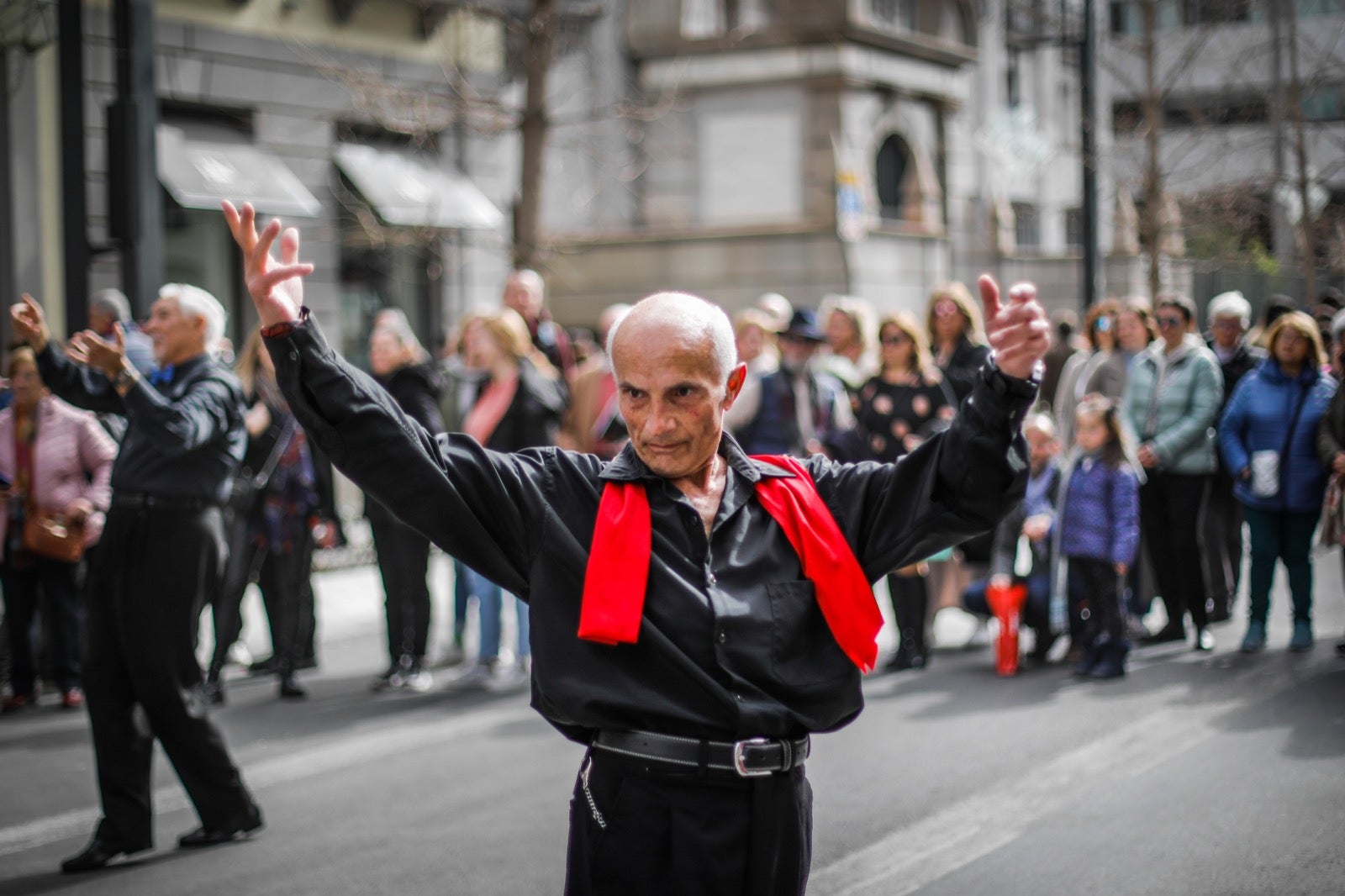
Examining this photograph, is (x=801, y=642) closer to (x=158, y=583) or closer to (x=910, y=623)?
(x=158, y=583)

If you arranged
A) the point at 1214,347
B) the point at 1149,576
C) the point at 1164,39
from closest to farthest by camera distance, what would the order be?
the point at 1149,576
the point at 1214,347
the point at 1164,39

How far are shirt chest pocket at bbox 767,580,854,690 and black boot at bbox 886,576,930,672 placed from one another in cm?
595

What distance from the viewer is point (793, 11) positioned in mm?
24203

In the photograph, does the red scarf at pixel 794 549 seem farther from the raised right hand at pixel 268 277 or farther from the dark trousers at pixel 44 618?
the dark trousers at pixel 44 618

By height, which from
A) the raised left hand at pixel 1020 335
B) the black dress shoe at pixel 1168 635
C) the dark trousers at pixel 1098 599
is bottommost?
the black dress shoe at pixel 1168 635

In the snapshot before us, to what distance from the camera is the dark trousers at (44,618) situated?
8.76 m

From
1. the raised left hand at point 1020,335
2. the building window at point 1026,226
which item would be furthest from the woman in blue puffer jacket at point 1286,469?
the building window at point 1026,226

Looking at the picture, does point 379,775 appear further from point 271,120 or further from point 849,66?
point 849,66

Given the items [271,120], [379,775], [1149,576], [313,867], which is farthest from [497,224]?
[313,867]

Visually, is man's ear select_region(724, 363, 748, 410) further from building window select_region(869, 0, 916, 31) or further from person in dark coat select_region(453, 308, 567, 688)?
building window select_region(869, 0, 916, 31)

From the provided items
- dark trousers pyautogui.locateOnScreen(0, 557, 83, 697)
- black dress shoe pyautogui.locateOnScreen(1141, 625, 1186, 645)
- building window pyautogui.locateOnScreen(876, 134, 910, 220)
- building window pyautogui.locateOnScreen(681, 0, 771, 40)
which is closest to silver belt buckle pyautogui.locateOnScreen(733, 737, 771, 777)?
dark trousers pyautogui.locateOnScreen(0, 557, 83, 697)

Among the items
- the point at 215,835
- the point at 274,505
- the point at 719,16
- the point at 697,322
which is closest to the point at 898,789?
the point at 215,835

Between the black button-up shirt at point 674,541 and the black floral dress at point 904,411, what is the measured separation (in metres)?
5.84

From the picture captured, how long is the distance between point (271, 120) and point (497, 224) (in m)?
2.83
